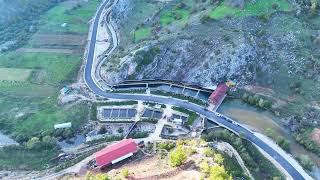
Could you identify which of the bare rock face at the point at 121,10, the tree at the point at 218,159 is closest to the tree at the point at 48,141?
the tree at the point at 218,159

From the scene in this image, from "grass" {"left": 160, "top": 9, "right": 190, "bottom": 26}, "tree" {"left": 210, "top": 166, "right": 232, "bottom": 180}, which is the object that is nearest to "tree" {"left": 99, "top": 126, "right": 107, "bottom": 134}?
"tree" {"left": 210, "top": 166, "right": 232, "bottom": 180}

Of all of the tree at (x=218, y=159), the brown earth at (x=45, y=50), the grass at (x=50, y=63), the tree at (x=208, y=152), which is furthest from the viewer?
the brown earth at (x=45, y=50)

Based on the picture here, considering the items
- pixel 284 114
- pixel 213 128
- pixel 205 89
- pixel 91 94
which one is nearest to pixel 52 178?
pixel 91 94

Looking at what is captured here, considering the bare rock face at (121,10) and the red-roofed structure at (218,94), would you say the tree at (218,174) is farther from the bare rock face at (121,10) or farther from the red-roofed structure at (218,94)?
the bare rock face at (121,10)

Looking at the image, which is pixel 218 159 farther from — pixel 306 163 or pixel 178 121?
pixel 306 163

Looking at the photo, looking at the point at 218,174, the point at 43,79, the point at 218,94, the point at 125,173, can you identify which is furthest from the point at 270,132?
the point at 43,79

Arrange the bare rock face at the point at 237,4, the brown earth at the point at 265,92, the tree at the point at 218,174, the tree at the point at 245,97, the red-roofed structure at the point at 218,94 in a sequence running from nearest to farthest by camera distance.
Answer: the tree at the point at 218,174 → the red-roofed structure at the point at 218,94 → the brown earth at the point at 265,92 → the tree at the point at 245,97 → the bare rock face at the point at 237,4

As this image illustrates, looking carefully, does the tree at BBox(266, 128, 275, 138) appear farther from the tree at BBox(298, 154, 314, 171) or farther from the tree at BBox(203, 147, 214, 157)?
the tree at BBox(203, 147, 214, 157)
